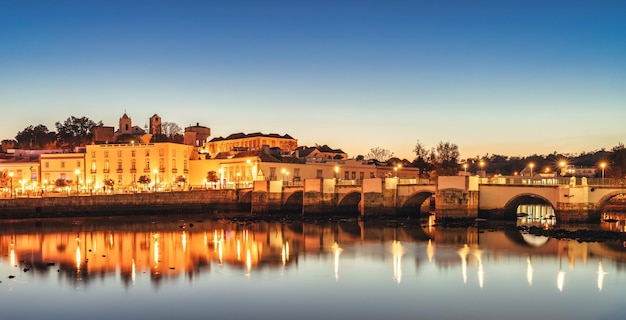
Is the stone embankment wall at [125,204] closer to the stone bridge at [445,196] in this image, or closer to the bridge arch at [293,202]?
the stone bridge at [445,196]

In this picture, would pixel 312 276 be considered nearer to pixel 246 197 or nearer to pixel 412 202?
pixel 412 202

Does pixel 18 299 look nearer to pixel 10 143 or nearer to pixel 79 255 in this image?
pixel 79 255

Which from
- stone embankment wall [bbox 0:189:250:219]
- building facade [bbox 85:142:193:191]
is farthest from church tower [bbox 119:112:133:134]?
stone embankment wall [bbox 0:189:250:219]

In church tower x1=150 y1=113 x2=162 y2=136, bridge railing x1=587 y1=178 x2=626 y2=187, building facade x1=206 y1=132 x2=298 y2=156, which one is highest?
church tower x1=150 y1=113 x2=162 y2=136

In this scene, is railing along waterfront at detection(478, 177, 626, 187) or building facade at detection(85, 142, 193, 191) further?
building facade at detection(85, 142, 193, 191)

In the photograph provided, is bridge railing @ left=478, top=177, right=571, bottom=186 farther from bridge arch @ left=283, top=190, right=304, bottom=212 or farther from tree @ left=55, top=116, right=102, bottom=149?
tree @ left=55, top=116, right=102, bottom=149

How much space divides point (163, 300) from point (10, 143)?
82.4m

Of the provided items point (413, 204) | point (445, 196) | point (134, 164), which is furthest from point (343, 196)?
point (134, 164)

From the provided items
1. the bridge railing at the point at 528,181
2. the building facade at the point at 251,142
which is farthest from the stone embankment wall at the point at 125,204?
the building facade at the point at 251,142

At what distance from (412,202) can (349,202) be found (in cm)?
687

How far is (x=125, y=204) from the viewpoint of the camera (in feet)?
174

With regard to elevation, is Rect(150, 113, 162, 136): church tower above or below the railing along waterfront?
above

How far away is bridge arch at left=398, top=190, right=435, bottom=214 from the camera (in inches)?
1841

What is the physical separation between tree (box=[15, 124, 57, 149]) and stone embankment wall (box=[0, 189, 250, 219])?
42560mm
